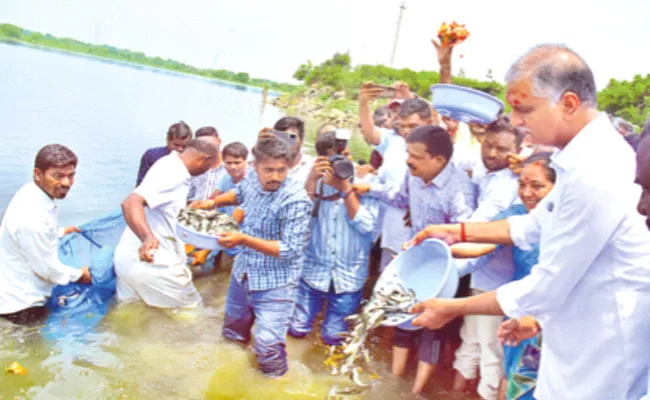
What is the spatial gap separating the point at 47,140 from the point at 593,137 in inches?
552

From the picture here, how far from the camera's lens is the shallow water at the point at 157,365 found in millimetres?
3416

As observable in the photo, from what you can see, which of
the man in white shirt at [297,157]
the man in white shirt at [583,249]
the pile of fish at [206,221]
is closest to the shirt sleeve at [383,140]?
the man in white shirt at [297,157]

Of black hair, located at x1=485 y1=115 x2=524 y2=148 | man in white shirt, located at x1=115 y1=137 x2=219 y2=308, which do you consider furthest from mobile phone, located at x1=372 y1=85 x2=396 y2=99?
man in white shirt, located at x1=115 y1=137 x2=219 y2=308

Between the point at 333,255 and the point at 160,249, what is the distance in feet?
4.35

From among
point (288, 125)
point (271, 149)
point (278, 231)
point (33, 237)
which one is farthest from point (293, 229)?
point (33, 237)

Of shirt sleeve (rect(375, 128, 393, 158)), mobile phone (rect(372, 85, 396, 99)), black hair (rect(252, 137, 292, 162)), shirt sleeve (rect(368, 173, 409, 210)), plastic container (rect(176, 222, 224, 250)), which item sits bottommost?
plastic container (rect(176, 222, 224, 250))

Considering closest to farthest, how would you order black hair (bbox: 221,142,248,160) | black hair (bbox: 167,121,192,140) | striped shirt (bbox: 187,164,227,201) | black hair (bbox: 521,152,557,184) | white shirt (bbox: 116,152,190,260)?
black hair (bbox: 521,152,557,184) → white shirt (bbox: 116,152,190,260) → black hair (bbox: 221,142,248,160) → black hair (bbox: 167,121,192,140) → striped shirt (bbox: 187,164,227,201)

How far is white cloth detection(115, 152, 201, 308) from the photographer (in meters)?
4.13

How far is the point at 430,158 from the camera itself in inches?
144

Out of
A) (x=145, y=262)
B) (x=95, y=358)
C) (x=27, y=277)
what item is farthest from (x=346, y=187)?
(x=27, y=277)

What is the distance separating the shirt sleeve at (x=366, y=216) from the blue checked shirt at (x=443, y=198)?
0.34 m

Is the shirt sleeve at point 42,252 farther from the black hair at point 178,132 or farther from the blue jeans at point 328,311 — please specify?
the black hair at point 178,132

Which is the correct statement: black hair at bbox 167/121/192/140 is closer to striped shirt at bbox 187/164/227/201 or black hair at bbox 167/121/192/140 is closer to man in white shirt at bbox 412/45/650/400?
striped shirt at bbox 187/164/227/201

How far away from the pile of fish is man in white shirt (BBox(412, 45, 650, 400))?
2362mm
